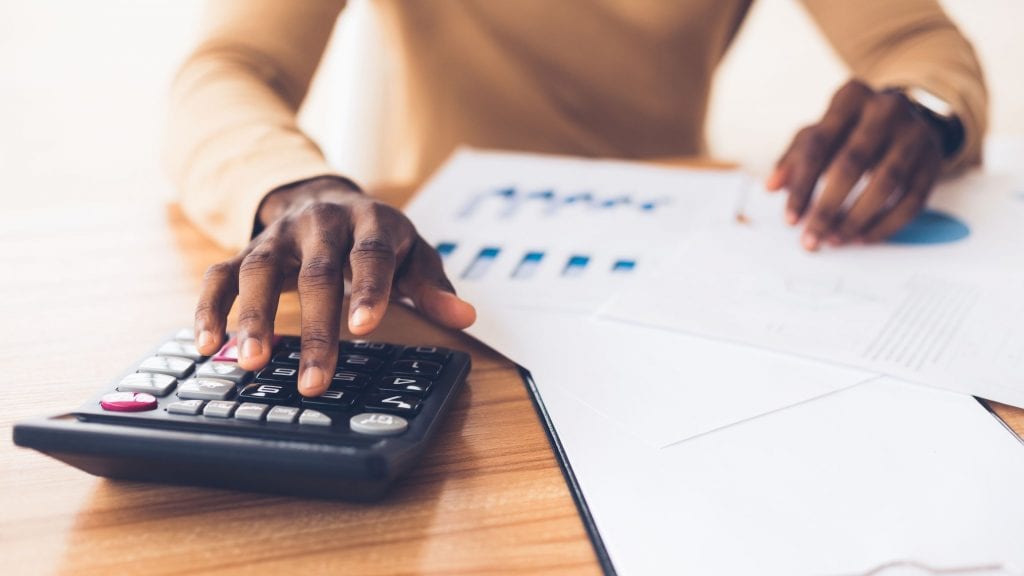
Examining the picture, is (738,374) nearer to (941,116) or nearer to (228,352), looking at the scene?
(228,352)

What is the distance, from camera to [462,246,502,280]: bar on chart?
560 mm

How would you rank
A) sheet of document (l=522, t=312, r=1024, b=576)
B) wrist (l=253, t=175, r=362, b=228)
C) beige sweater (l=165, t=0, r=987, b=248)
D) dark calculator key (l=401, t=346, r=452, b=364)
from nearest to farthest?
sheet of document (l=522, t=312, r=1024, b=576) → dark calculator key (l=401, t=346, r=452, b=364) → wrist (l=253, t=175, r=362, b=228) → beige sweater (l=165, t=0, r=987, b=248)

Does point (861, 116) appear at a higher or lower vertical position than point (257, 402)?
higher

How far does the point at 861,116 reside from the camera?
2.29 ft

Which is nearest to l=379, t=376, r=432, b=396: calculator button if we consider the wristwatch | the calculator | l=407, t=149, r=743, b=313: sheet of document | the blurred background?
the calculator

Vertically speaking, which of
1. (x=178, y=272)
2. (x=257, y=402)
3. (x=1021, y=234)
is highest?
(x=1021, y=234)

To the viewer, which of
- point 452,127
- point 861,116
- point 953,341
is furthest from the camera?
point 452,127

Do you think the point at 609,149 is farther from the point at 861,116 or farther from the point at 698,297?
the point at 698,297

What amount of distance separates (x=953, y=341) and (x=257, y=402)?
0.38 meters

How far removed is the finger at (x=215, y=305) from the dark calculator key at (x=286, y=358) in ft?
0.09

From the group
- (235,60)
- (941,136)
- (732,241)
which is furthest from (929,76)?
(235,60)

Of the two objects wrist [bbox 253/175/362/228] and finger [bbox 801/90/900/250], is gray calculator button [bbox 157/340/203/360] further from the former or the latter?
finger [bbox 801/90/900/250]

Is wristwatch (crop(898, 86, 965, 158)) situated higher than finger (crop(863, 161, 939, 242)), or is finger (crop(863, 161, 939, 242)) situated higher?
wristwatch (crop(898, 86, 965, 158))

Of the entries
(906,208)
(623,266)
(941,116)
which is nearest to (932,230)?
(906,208)
